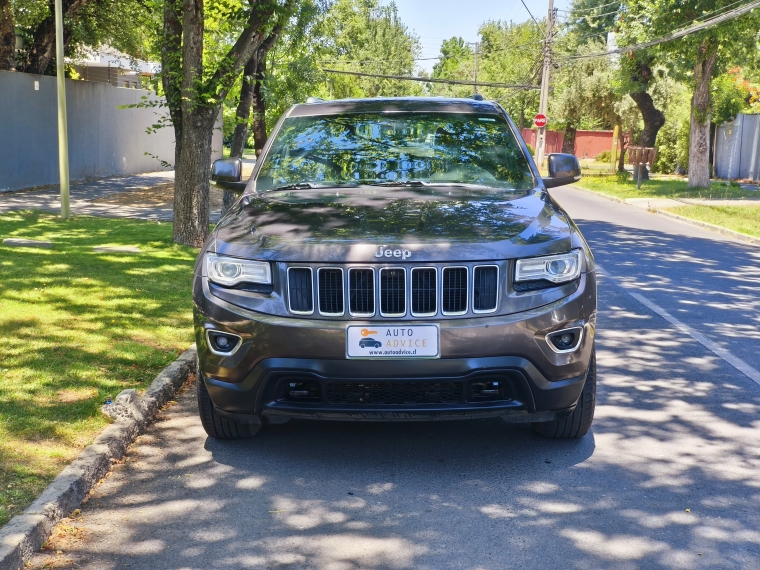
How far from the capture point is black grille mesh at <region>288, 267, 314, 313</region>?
437 cm

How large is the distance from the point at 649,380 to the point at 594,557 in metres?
3.03

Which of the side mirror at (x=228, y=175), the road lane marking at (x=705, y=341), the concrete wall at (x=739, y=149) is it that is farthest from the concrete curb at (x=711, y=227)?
the side mirror at (x=228, y=175)

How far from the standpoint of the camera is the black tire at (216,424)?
15.9 feet

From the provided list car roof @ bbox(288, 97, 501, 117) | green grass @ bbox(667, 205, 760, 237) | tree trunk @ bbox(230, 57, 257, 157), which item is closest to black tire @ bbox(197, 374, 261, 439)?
car roof @ bbox(288, 97, 501, 117)

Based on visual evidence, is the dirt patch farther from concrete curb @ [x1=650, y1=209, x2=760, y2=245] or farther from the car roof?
the car roof

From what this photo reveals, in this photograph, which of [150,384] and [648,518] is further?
[150,384]

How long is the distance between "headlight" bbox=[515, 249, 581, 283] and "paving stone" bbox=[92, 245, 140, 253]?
328 inches

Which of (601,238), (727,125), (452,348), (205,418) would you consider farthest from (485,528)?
(727,125)

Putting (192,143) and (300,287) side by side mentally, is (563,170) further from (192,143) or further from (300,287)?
(192,143)

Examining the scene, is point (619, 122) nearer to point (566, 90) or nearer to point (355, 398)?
point (566, 90)

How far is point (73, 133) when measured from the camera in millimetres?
25688

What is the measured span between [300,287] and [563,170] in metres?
2.46

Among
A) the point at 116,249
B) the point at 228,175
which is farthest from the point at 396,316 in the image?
the point at 116,249

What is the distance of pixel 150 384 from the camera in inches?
231
